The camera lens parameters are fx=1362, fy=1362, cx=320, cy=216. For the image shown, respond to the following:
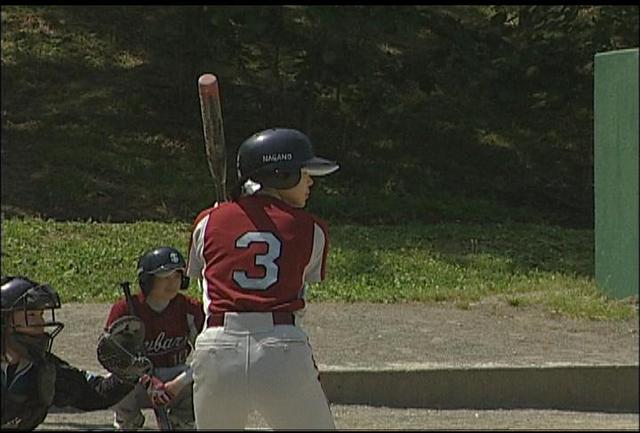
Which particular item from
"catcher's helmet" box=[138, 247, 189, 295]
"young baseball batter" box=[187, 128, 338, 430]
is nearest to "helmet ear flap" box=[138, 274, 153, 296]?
"catcher's helmet" box=[138, 247, 189, 295]

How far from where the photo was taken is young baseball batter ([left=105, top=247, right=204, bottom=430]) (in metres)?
5.66

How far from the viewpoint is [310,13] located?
51.9 feet

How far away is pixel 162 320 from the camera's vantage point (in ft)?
18.8

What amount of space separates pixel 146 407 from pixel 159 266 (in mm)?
613

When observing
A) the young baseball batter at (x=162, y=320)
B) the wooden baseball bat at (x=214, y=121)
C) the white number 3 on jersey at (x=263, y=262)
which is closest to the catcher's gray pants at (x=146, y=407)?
the young baseball batter at (x=162, y=320)

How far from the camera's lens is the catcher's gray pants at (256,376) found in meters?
4.14

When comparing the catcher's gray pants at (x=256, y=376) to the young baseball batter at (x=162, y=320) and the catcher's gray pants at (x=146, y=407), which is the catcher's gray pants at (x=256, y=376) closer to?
the catcher's gray pants at (x=146, y=407)

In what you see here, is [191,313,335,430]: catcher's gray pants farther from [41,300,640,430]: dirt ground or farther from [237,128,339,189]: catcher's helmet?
[41,300,640,430]: dirt ground

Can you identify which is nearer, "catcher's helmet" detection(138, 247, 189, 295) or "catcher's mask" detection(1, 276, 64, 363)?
"catcher's mask" detection(1, 276, 64, 363)

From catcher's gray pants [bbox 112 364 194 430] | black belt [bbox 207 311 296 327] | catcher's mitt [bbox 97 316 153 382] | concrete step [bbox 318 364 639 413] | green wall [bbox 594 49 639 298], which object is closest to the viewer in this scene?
green wall [bbox 594 49 639 298]

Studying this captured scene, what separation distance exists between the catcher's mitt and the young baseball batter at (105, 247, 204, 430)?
0.05m

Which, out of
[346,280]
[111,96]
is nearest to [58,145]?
[111,96]

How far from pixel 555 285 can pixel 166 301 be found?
511 centimetres

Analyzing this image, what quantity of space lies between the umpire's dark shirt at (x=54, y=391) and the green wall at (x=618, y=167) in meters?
2.07
